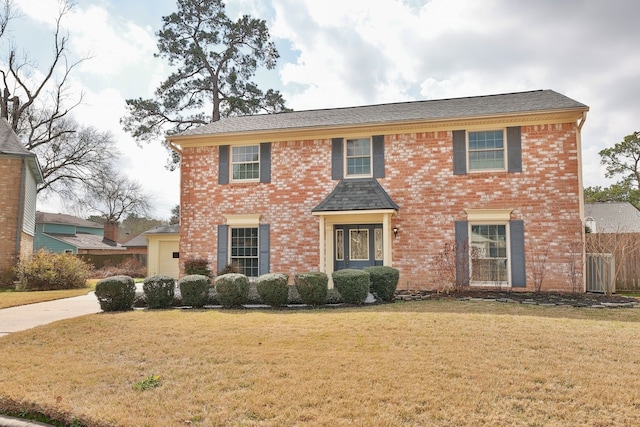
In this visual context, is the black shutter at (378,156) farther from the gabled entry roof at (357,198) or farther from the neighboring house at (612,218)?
the neighboring house at (612,218)

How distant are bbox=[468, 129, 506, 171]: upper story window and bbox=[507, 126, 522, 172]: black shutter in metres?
0.19

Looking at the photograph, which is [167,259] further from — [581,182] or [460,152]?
[581,182]

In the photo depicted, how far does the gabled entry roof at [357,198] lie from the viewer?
12.4 meters

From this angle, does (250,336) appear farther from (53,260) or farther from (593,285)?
(53,260)

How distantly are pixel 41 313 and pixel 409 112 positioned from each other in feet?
38.3

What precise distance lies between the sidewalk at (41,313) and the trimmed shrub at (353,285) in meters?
5.61

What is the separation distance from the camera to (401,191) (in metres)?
13.1

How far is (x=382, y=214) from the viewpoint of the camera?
12516 mm

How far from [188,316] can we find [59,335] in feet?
7.18

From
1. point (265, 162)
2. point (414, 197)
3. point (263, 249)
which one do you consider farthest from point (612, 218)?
point (263, 249)

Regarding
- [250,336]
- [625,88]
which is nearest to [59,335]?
[250,336]

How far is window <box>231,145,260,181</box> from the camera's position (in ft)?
47.1

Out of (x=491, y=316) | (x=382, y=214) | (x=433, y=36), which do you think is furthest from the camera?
(x=382, y=214)

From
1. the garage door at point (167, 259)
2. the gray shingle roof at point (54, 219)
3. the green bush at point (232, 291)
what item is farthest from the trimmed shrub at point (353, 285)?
the gray shingle roof at point (54, 219)
